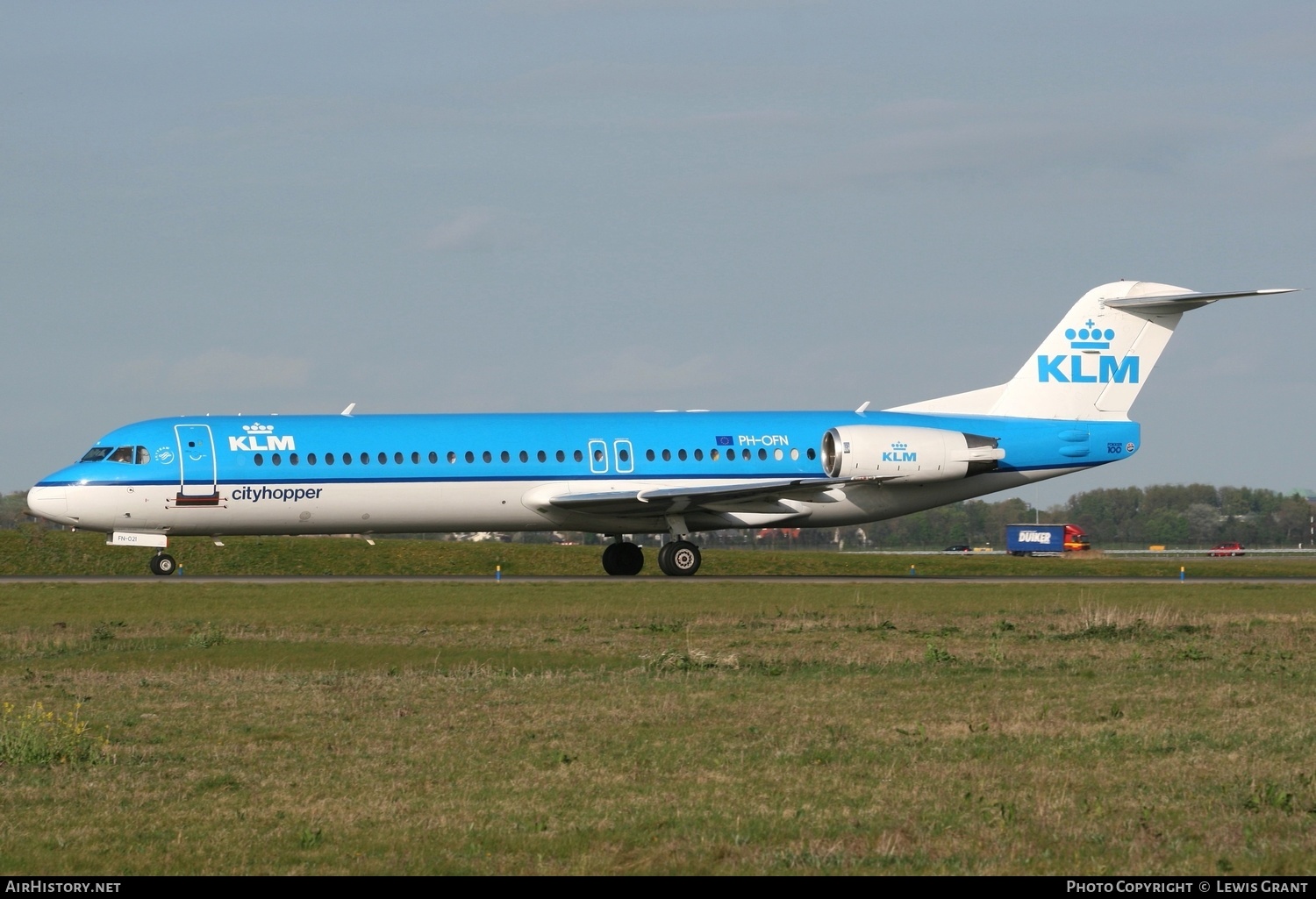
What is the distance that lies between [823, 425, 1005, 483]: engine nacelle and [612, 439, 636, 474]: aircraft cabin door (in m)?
4.79

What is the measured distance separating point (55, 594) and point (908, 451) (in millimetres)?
19503

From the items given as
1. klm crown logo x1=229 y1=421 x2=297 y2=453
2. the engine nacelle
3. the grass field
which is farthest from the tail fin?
klm crown logo x1=229 y1=421 x2=297 y2=453

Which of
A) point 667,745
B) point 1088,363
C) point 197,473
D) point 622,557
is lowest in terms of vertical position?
point 667,745

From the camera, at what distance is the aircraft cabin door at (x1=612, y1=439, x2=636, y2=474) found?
37325 millimetres

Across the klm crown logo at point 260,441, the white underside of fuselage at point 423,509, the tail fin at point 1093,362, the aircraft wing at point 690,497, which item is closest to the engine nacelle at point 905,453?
the aircraft wing at point 690,497

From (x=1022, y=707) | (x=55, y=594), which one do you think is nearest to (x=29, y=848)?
(x=1022, y=707)

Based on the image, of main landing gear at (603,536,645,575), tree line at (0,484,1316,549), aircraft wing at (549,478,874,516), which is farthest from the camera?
tree line at (0,484,1316,549)

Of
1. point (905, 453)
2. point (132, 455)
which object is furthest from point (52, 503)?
point (905, 453)

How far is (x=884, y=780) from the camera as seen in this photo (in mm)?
11789

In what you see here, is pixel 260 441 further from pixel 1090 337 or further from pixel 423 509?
pixel 1090 337

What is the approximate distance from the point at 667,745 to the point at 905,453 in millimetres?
25009

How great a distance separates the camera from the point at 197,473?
116 feet

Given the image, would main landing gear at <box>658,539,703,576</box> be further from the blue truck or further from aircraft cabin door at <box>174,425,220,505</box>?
the blue truck
